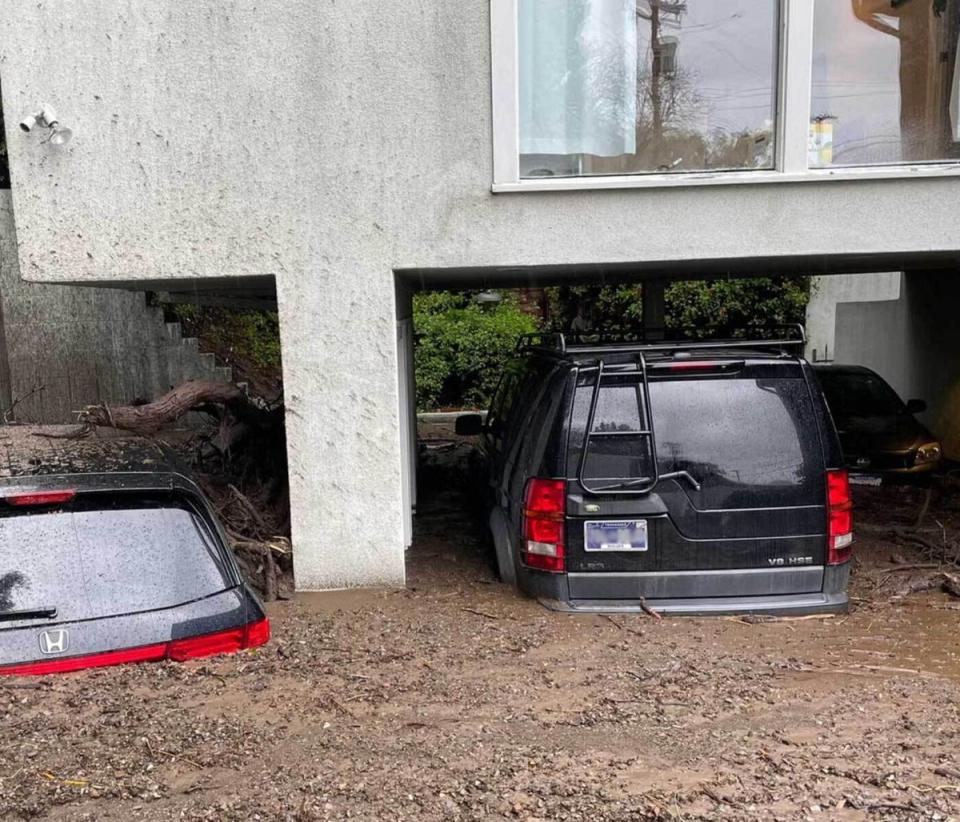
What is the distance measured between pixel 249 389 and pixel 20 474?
531cm

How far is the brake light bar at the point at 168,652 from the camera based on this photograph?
10.1 feet

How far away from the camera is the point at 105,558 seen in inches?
126

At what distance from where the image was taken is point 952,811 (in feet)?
8.36

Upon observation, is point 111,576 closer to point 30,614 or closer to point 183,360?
point 30,614

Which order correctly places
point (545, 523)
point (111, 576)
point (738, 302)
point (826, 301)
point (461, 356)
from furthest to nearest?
point (461, 356) < point (826, 301) < point (738, 302) < point (545, 523) < point (111, 576)

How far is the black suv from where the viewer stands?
445cm

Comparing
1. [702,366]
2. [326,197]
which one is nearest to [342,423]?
[326,197]

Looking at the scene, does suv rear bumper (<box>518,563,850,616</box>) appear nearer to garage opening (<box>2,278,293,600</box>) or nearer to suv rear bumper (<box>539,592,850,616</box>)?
suv rear bumper (<box>539,592,850,616</box>)

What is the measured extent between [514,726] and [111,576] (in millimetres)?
1754

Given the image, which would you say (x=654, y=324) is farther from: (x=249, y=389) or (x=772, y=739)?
(x=772, y=739)

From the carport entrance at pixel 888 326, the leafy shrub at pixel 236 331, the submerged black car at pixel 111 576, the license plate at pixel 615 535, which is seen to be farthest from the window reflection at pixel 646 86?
the leafy shrub at pixel 236 331

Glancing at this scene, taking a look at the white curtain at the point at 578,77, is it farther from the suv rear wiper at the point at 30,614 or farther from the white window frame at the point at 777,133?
the suv rear wiper at the point at 30,614

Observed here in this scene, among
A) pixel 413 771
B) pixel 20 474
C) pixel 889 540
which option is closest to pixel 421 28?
pixel 20 474

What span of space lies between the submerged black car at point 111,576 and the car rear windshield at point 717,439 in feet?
6.73
